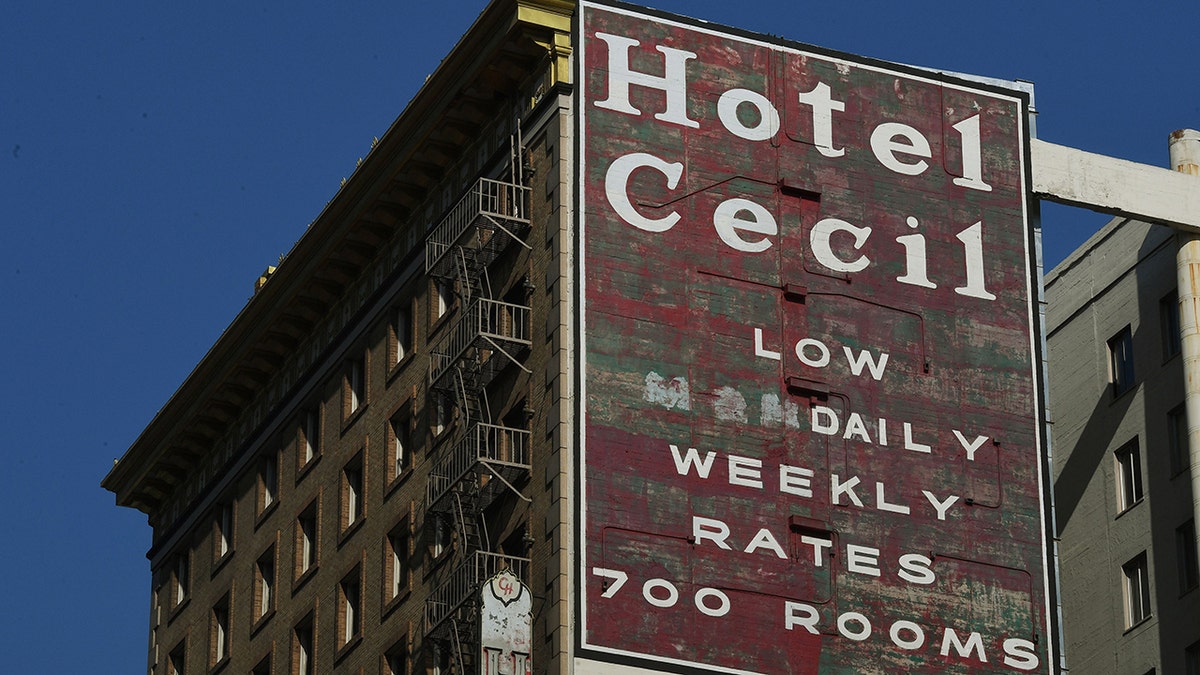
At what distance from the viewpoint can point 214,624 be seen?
306 ft

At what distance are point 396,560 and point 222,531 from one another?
691 inches

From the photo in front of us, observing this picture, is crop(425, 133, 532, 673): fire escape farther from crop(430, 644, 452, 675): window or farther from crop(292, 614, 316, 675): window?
crop(292, 614, 316, 675): window

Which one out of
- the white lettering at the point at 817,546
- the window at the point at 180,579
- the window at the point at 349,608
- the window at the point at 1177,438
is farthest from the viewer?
the window at the point at 180,579

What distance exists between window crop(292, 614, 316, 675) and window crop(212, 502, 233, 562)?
29.0 ft

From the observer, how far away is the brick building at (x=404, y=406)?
7194cm

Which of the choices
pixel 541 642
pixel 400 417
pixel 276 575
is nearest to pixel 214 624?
pixel 276 575

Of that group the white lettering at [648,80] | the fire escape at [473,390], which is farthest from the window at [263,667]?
the white lettering at [648,80]

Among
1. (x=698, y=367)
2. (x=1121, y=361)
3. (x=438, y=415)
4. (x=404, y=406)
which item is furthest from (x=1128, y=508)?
(x=404, y=406)

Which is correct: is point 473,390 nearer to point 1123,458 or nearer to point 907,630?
point 907,630

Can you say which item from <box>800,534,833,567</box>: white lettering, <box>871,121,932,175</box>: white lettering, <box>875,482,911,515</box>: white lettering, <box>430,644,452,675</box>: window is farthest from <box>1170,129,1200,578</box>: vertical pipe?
<box>430,644,452,675</box>: window

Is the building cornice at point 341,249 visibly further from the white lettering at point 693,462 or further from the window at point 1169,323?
the window at point 1169,323

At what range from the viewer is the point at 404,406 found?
7981 cm

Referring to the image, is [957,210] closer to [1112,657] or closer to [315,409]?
[1112,657]

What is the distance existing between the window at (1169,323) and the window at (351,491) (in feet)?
78.8
